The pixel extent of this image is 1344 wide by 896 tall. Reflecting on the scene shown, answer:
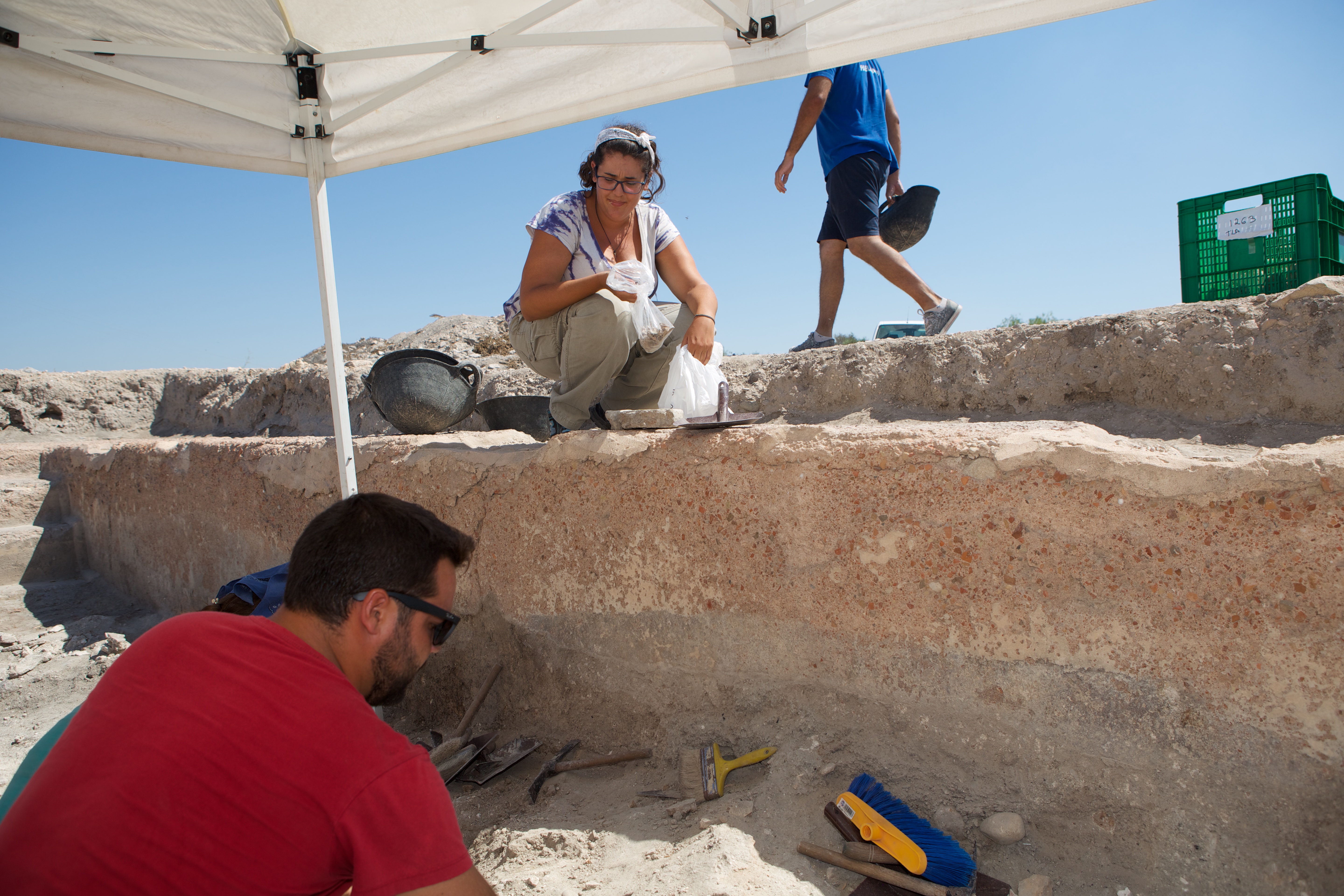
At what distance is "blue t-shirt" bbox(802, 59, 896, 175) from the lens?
10.4 ft

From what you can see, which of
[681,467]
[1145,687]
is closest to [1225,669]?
[1145,687]

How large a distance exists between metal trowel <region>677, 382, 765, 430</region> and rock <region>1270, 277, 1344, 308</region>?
4.66ft

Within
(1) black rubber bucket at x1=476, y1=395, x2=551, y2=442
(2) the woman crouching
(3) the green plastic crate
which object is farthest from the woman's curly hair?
(3) the green plastic crate

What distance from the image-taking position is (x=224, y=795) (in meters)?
0.95

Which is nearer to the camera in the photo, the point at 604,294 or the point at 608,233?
the point at 604,294

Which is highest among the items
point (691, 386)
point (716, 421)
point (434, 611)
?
point (691, 386)

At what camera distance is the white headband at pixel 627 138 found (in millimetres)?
2389

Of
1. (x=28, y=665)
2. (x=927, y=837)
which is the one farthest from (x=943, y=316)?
(x=28, y=665)

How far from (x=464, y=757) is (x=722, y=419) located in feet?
4.14

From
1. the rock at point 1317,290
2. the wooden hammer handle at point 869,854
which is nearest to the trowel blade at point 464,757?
the wooden hammer handle at point 869,854

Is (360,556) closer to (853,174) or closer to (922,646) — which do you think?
(922,646)

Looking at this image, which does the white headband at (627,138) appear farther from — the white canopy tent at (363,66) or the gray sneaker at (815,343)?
the gray sneaker at (815,343)

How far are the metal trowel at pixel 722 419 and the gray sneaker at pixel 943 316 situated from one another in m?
1.33

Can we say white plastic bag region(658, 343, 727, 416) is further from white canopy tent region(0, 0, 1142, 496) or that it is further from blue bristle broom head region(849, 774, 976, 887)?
blue bristle broom head region(849, 774, 976, 887)
